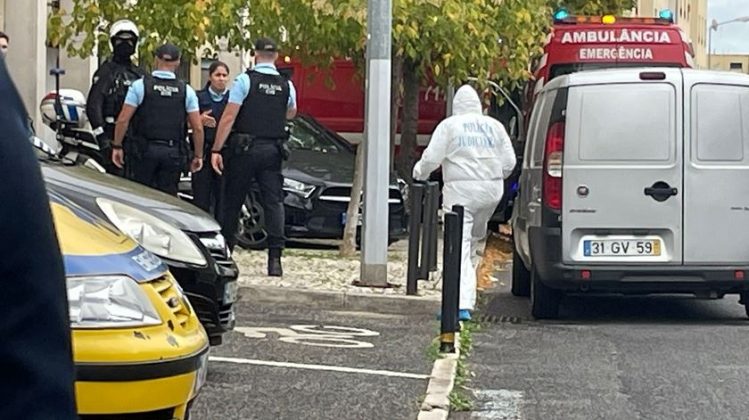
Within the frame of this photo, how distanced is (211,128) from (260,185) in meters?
1.08

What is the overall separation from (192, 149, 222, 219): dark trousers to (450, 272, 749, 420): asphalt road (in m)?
2.39

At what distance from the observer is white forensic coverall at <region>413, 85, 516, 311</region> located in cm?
977

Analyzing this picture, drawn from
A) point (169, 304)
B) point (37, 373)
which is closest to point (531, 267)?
point (169, 304)

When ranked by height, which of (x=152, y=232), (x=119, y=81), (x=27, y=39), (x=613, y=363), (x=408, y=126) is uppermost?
(x=27, y=39)

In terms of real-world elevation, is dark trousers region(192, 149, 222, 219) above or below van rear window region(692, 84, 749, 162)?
below

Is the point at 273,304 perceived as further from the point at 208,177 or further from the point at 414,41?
the point at 414,41

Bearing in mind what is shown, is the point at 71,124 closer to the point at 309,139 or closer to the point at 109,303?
the point at 309,139

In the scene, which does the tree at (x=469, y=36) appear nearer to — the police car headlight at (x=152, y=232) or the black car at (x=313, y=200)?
the black car at (x=313, y=200)

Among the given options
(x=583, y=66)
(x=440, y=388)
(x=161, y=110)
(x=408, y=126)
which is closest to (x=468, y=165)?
(x=161, y=110)

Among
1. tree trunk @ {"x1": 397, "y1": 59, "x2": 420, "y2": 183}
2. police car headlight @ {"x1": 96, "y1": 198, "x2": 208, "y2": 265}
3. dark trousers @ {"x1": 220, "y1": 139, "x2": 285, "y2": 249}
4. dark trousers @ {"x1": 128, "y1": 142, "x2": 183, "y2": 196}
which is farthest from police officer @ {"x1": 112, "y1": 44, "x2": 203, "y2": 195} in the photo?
tree trunk @ {"x1": 397, "y1": 59, "x2": 420, "y2": 183}

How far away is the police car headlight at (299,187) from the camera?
573 inches

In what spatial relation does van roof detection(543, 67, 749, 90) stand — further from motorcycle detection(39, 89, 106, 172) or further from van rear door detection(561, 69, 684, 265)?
motorcycle detection(39, 89, 106, 172)

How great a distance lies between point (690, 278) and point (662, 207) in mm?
529

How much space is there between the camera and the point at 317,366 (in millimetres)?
7828
